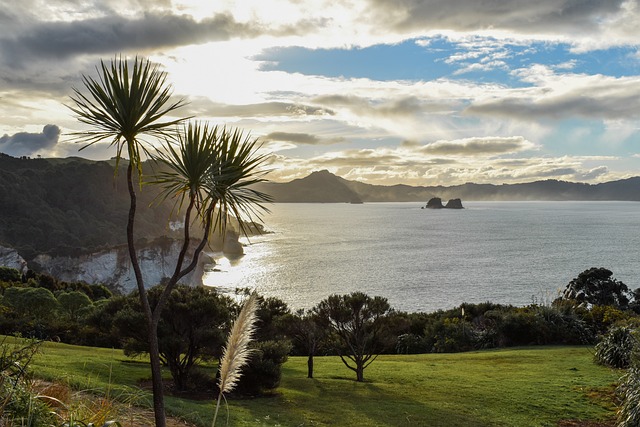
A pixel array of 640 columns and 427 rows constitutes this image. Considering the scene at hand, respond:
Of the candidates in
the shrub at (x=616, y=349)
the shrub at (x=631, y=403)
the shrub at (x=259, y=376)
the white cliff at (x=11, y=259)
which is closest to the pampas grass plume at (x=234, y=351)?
the shrub at (x=259, y=376)

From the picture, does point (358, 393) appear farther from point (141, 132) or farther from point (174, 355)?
point (141, 132)

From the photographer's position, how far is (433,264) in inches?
4092

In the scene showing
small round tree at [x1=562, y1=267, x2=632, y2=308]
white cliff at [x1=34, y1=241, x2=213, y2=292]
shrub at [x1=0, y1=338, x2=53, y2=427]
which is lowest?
white cliff at [x1=34, y1=241, x2=213, y2=292]

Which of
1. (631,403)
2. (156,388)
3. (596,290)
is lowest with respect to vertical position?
(596,290)

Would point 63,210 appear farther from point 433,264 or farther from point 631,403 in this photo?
point 631,403

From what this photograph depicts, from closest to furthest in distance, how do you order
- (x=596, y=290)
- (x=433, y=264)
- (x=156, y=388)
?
(x=156, y=388) → (x=596, y=290) → (x=433, y=264)

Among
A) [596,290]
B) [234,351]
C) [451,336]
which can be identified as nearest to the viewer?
[234,351]

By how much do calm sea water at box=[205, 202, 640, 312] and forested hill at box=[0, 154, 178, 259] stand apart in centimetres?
2666

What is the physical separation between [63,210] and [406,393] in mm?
127919

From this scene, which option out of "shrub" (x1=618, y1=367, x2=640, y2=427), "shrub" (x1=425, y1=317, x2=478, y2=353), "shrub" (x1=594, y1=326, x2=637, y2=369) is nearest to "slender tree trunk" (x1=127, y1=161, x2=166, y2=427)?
"shrub" (x1=618, y1=367, x2=640, y2=427)

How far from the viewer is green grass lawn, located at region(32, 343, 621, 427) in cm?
1367

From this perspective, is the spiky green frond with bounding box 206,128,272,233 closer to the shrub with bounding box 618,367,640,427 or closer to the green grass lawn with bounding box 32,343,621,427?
the green grass lawn with bounding box 32,343,621,427

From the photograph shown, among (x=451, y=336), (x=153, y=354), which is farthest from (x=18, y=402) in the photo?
(x=451, y=336)

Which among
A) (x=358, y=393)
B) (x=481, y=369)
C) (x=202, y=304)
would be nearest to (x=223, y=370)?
(x=202, y=304)
